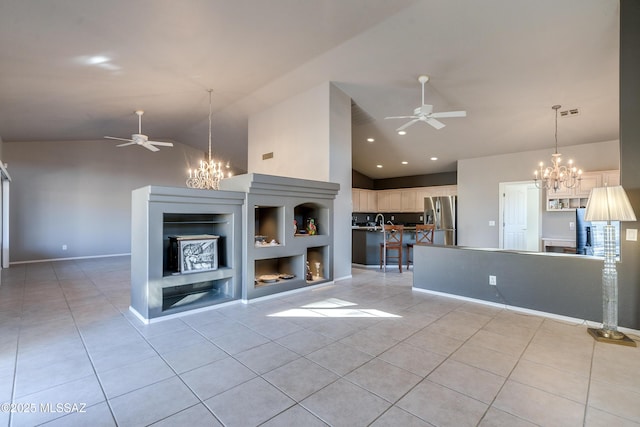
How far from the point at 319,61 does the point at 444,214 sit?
5.82 m

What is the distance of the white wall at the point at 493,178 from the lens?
258 inches

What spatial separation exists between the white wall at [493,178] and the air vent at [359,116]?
334cm

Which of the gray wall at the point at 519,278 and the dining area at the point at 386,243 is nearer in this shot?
the gray wall at the point at 519,278

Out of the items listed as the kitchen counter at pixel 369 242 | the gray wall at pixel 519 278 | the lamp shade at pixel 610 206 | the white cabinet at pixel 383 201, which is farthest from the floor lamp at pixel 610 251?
the white cabinet at pixel 383 201

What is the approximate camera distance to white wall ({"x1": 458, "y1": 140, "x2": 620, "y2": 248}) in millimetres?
6551

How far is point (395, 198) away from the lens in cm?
1049

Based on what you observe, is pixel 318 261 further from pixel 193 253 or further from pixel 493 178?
pixel 493 178

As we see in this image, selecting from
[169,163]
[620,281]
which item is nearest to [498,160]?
[620,281]

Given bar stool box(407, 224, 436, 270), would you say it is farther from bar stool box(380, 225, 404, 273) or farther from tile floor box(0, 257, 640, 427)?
tile floor box(0, 257, 640, 427)

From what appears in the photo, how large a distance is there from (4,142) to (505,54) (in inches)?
415

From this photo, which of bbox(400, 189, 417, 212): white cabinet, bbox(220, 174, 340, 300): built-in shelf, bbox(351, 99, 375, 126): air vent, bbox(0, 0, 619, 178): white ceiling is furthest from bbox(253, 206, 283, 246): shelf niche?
bbox(400, 189, 417, 212): white cabinet

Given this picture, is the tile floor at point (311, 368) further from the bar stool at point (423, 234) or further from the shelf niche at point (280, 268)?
the bar stool at point (423, 234)

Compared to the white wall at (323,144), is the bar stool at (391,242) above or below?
below

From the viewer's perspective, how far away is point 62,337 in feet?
9.69
